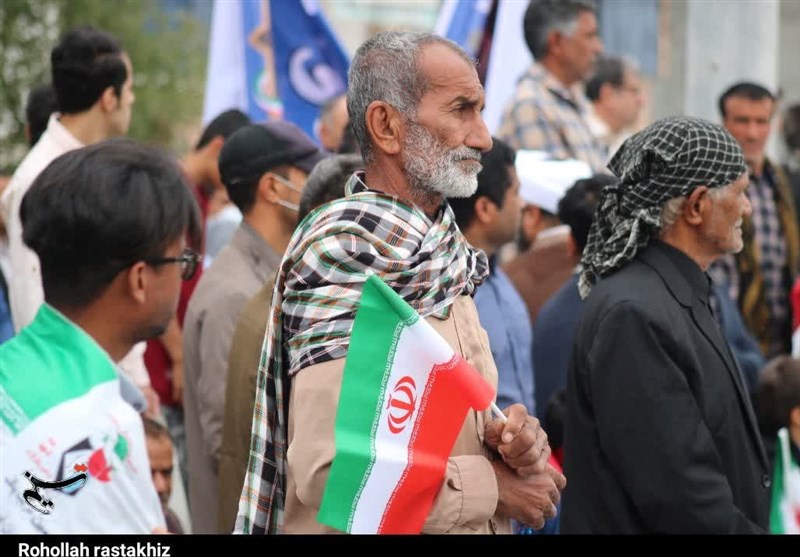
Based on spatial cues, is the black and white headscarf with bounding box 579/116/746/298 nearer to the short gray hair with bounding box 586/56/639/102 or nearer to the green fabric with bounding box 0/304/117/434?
the green fabric with bounding box 0/304/117/434

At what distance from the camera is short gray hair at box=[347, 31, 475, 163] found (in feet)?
A: 10.8

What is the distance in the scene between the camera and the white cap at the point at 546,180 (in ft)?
21.9

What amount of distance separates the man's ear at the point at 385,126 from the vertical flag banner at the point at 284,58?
15.5 feet

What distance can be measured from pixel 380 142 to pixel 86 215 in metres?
0.71

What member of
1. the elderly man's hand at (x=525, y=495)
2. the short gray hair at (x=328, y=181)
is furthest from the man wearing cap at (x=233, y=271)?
the elderly man's hand at (x=525, y=495)

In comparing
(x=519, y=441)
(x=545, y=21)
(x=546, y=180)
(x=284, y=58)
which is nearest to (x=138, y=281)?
(x=519, y=441)

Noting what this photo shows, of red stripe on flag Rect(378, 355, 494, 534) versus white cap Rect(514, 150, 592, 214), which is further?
white cap Rect(514, 150, 592, 214)

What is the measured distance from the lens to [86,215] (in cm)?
311

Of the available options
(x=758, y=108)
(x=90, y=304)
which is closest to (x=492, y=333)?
(x=90, y=304)

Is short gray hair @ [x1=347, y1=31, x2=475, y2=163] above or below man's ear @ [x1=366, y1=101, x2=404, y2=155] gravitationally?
above

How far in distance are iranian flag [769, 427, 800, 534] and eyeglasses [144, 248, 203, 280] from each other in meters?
2.55

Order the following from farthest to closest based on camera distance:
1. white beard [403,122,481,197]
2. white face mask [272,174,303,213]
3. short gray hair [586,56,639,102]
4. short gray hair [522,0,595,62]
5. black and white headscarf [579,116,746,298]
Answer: short gray hair [586,56,639,102]
short gray hair [522,0,595,62]
white face mask [272,174,303,213]
black and white headscarf [579,116,746,298]
white beard [403,122,481,197]

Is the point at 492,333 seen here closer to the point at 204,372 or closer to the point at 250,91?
the point at 204,372

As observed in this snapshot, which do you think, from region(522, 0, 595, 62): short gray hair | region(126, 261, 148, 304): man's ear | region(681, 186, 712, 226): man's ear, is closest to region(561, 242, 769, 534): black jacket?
region(681, 186, 712, 226): man's ear
